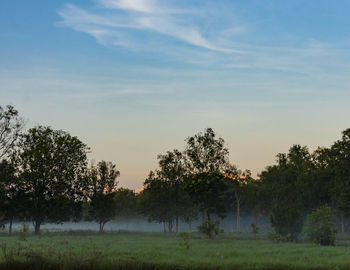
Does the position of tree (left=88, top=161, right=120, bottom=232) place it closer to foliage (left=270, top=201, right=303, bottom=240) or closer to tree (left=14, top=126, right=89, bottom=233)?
tree (left=14, top=126, right=89, bottom=233)

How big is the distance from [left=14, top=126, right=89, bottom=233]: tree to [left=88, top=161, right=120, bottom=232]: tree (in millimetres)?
10248

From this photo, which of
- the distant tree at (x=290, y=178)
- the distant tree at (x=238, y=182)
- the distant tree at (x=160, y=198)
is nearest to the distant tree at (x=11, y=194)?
the distant tree at (x=160, y=198)

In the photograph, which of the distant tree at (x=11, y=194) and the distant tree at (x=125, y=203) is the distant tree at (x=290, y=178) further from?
the distant tree at (x=125, y=203)

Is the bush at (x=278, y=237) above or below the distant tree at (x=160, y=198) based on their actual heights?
below

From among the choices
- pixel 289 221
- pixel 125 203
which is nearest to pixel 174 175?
pixel 289 221

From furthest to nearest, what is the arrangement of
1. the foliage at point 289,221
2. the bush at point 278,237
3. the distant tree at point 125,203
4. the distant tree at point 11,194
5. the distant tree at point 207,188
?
the distant tree at point 125,203 → the distant tree at point 11,194 → the distant tree at point 207,188 → the foliage at point 289,221 → the bush at point 278,237

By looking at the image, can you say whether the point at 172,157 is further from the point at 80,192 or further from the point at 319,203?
the point at 319,203

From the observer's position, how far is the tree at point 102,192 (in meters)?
91.6

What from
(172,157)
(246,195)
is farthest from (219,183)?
(246,195)

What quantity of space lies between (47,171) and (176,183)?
104 ft

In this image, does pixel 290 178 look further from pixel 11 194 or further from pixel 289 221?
pixel 11 194

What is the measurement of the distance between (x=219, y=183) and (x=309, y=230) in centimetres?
1879

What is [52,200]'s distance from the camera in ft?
258

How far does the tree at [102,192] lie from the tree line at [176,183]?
8.6 inches
